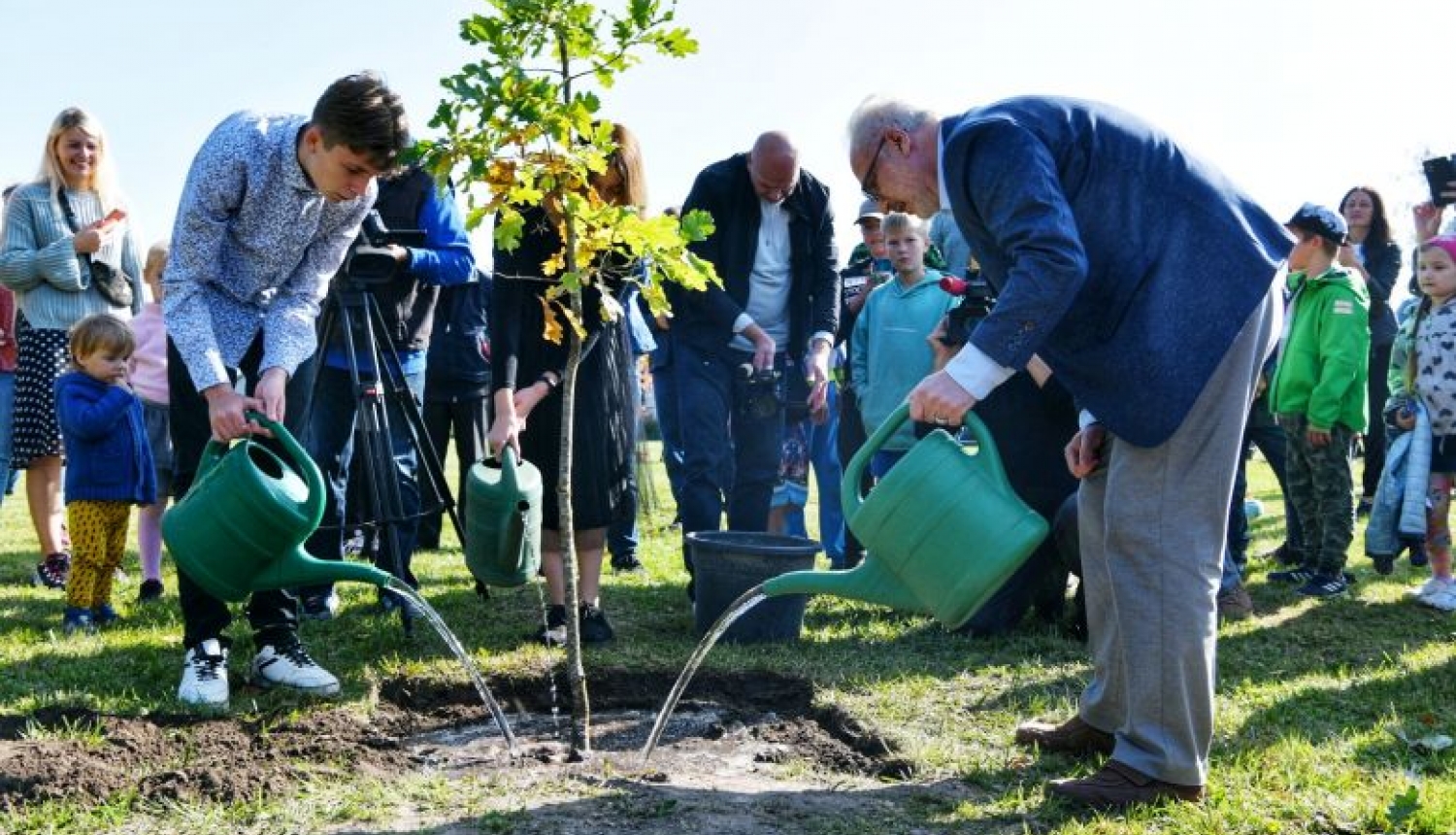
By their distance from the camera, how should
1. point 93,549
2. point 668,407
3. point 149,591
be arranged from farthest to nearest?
point 668,407
point 149,591
point 93,549

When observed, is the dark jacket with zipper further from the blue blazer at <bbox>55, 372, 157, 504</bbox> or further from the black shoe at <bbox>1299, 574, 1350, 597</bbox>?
the black shoe at <bbox>1299, 574, 1350, 597</bbox>

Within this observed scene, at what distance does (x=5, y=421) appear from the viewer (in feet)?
20.8

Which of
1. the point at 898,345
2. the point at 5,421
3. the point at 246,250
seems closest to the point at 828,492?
the point at 898,345

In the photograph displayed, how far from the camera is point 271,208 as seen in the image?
3521 millimetres

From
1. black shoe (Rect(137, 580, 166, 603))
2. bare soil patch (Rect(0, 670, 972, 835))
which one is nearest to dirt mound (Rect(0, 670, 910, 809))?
bare soil patch (Rect(0, 670, 972, 835))

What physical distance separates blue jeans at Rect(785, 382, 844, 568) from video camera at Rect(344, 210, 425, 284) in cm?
266

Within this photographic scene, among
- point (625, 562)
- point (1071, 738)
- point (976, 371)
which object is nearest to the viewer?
point (976, 371)

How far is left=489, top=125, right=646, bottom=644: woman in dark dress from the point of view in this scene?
416 centimetres

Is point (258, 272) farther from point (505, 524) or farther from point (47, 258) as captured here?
point (47, 258)

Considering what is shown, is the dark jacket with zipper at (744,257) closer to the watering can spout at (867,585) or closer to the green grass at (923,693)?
the green grass at (923,693)

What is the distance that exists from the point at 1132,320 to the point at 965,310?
2.19 m

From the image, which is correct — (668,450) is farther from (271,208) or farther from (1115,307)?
(1115,307)

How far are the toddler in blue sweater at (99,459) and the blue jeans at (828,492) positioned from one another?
9.68ft

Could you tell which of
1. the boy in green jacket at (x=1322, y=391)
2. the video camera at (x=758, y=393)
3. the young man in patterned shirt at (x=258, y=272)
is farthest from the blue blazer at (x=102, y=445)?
the boy in green jacket at (x=1322, y=391)
